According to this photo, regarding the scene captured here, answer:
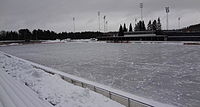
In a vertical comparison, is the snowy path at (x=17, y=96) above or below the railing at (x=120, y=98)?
above

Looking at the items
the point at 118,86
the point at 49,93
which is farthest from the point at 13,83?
the point at 118,86

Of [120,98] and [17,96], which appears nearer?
[17,96]

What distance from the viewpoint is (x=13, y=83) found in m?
7.73

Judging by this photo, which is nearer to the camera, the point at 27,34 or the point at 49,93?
Result: the point at 49,93

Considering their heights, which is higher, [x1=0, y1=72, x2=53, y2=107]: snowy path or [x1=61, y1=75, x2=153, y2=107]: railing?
[x1=0, y1=72, x2=53, y2=107]: snowy path

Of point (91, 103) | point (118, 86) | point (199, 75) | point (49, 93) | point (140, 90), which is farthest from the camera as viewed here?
point (199, 75)

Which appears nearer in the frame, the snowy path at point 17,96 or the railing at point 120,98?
the snowy path at point 17,96

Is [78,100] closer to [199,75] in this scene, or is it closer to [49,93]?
[49,93]

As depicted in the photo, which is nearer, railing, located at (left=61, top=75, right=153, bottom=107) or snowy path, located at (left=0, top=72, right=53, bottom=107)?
snowy path, located at (left=0, top=72, right=53, bottom=107)

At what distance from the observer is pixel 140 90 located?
7.62 meters

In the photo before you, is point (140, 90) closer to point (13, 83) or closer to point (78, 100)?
point (78, 100)

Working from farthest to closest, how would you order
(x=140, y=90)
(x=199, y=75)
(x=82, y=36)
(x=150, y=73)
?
(x=82, y=36) → (x=150, y=73) → (x=199, y=75) → (x=140, y=90)

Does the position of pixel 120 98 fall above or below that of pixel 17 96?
below

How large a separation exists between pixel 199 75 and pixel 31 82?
7079 millimetres
